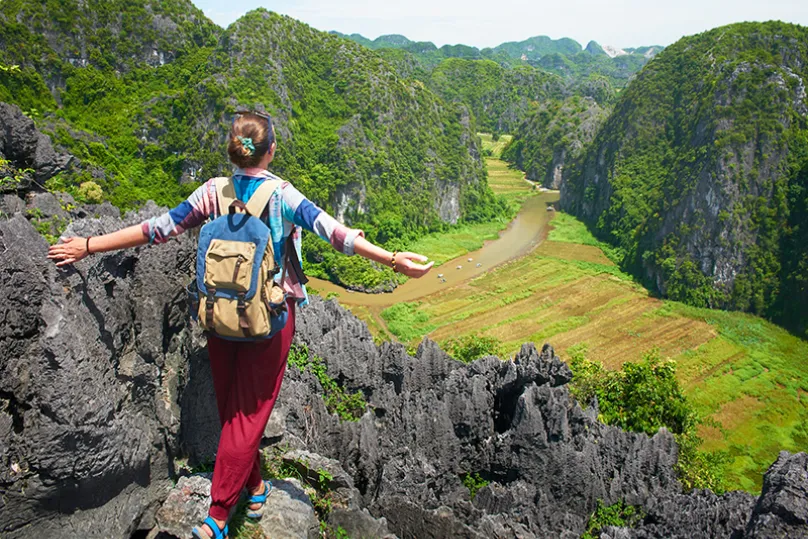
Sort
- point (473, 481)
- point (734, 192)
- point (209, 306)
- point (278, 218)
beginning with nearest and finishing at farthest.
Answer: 1. point (209, 306)
2. point (278, 218)
3. point (473, 481)
4. point (734, 192)

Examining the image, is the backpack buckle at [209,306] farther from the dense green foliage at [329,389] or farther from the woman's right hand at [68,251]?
the dense green foliage at [329,389]

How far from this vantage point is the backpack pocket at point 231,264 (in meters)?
3.50

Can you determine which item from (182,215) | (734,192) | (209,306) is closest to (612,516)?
(209,306)

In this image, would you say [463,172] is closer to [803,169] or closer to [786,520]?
[803,169]

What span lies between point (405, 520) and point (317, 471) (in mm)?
1605

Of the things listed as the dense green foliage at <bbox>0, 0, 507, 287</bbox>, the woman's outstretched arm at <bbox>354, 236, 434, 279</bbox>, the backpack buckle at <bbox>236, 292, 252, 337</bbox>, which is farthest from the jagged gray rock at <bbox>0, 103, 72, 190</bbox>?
the dense green foliage at <bbox>0, 0, 507, 287</bbox>

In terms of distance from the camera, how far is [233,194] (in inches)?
150

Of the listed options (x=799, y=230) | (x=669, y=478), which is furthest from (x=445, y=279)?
(x=669, y=478)

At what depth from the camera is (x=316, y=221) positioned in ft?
12.1

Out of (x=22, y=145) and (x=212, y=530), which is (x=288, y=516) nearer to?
(x=212, y=530)

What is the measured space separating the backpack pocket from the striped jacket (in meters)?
0.28

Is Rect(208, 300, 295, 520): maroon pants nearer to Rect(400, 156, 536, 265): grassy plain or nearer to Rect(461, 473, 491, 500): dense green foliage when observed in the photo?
Rect(461, 473, 491, 500): dense green foliage

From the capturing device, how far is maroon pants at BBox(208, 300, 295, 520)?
156 inches

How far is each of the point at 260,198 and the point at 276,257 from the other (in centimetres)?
41
